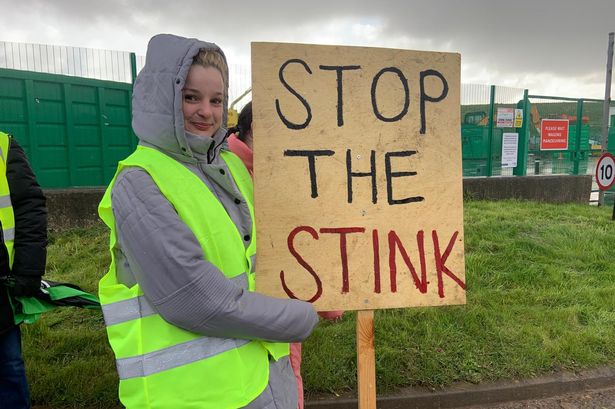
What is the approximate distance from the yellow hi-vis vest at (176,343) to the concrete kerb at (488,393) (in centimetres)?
167

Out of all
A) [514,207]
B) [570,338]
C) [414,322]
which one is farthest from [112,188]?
[514,207]

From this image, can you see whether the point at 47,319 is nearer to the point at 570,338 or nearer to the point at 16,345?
the point at 16,345

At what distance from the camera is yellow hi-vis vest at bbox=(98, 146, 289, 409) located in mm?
1185

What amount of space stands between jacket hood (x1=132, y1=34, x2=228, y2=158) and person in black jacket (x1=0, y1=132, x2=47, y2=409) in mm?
1185

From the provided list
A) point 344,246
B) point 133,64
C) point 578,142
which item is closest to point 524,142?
point 578,142

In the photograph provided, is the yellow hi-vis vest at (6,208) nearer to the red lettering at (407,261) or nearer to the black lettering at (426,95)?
the red lettering at (407,261)

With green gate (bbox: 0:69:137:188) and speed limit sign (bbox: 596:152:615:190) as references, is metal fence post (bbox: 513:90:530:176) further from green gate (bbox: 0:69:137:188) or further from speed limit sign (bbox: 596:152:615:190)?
green gate (bbox: 0:69:137:188)

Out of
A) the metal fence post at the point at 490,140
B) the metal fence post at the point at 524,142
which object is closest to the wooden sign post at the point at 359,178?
the metal fence post at the point at 490,140

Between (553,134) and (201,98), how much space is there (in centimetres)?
1126

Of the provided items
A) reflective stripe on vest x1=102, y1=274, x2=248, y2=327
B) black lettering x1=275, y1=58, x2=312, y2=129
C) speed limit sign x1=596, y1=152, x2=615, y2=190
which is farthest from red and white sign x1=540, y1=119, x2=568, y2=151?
reflective stripe on vest x1=102, y1=274, x2=248, y2=327

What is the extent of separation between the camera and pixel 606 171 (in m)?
8.18

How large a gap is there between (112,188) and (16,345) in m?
1.40

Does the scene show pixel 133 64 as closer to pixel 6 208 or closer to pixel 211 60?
pixel 6 208

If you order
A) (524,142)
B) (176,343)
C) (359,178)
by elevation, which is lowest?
(176,343)
